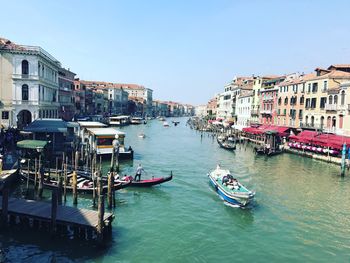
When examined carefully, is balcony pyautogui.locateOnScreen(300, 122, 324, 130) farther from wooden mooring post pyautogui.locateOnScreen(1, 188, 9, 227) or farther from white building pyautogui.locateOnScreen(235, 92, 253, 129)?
wooden mooring post pyautogui.locateOnScreen(1, 188, 9, 227)

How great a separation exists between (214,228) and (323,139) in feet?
80.9

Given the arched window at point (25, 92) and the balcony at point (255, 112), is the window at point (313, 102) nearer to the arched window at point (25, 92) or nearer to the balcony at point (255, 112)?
the balcony at point (255, 112)

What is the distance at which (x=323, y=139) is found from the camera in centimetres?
3516

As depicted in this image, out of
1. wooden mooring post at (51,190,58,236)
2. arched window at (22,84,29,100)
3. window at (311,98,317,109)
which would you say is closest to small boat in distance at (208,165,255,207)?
wooden mooring post at (51,190,58,236)

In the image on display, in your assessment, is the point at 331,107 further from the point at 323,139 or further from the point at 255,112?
the point at 255,112

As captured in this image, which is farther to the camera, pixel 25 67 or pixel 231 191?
pixel 25 67

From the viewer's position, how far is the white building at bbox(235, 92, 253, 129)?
63562mm

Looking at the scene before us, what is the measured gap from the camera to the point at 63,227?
13.6m

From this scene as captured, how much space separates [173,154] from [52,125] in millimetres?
14727

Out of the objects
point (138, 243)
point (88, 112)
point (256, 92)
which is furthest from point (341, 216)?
point (88, 112)

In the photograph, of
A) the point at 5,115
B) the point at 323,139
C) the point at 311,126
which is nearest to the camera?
the point at 323,139

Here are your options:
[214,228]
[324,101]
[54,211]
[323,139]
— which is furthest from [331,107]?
[54,211]

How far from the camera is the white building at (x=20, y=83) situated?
37812 mm

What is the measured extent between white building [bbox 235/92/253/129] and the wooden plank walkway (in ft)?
161
